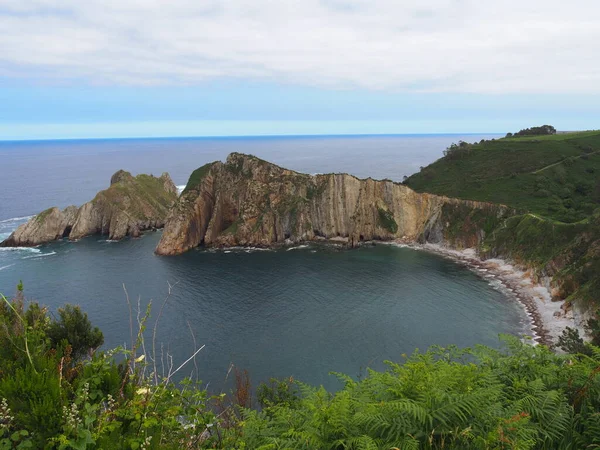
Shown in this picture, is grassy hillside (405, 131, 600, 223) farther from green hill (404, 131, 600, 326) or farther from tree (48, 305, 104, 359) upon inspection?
tree (48, 305, 104, 359)

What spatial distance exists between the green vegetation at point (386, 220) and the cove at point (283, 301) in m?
8.80

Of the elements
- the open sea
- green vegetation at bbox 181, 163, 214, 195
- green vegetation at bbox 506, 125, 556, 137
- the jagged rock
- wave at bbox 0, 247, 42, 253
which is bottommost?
the open sea

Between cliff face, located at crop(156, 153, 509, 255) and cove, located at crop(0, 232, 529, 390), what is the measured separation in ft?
23.1

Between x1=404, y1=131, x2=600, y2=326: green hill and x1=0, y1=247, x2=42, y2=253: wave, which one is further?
x1=0, y1=247, x2=42, y2=253: wave

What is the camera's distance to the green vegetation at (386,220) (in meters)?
99.2

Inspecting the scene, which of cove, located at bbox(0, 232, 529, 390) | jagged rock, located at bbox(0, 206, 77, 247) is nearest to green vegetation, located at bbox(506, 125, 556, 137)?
cove, located at bbox(0, 232, 529, 390)

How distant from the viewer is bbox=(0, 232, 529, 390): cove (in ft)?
148

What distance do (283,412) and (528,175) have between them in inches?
4492

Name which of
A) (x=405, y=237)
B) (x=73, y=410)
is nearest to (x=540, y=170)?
(x=405, y=237)

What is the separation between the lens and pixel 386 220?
3944 inches

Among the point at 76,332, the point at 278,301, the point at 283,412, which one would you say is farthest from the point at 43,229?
the point at 283,412

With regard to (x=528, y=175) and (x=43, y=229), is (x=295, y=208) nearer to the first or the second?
(x=528, y=175)

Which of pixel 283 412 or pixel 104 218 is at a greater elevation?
pixel 283 412

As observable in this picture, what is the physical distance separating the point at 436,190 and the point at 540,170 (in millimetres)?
30719
